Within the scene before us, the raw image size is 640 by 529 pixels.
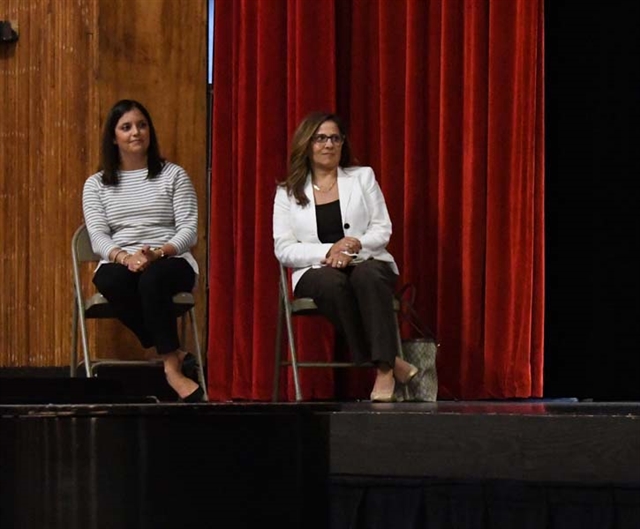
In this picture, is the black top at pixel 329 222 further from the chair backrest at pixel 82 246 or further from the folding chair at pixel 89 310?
the chair backrest at pixel 82 246

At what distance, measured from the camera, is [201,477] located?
6.51 feet

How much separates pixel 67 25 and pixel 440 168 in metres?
1.58

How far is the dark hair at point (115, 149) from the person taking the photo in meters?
4.44

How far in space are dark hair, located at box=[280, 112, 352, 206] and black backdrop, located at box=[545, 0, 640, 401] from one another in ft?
2.83

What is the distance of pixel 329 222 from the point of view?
176 inches

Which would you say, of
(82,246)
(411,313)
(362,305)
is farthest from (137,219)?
(411,313)

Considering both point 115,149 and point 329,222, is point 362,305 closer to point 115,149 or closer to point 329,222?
point 329,222

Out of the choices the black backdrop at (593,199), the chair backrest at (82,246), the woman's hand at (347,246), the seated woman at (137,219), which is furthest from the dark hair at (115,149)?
the black backdrop at (593,199)

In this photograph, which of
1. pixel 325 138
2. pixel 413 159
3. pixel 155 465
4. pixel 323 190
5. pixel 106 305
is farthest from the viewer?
pixel 413 159

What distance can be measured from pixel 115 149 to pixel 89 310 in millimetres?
594

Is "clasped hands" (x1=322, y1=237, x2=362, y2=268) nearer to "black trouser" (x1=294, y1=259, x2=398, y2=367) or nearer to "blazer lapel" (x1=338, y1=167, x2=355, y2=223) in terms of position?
"black trouser" (x1=294, y1=259, x2=398, y2=367)

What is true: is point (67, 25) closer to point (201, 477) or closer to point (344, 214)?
point (344, 214)

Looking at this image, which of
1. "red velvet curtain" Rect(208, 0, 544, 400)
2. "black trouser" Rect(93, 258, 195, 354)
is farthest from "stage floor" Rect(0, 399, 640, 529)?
"red velvet curtain" Rect(208, 0, 544, 400)

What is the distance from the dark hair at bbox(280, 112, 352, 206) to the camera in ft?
14.5
